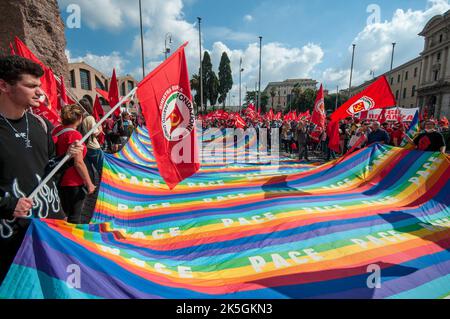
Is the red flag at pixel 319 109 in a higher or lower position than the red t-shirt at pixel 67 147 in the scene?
higher

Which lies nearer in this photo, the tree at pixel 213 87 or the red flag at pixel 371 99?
the red flag at pixel 371 99

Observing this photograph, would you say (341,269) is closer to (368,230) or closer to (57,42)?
(368,230)

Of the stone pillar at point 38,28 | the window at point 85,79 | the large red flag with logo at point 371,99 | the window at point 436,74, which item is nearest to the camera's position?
the large red flag with logo at point 371,99

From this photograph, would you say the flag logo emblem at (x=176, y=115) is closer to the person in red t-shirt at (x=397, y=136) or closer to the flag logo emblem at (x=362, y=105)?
the flag logo emblem at (x=362, y=105)

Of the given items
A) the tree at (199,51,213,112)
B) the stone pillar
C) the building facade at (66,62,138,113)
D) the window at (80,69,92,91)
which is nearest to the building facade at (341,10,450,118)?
the tree at (199,51,213,112)

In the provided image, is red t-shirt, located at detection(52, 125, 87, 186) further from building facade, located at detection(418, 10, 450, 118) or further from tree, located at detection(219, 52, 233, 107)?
tree, located at detection(219, 52, 233, 107)

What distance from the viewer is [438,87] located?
5109 centimetres

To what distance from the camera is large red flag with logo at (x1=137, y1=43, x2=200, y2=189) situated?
10.5 ft

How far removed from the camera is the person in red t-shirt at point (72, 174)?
3.01 m

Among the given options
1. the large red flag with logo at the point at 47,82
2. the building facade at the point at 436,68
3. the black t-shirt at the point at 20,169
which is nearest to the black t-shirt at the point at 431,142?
the black t-shirt at the point at 20,169

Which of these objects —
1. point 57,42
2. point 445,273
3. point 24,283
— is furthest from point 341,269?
point 57,42

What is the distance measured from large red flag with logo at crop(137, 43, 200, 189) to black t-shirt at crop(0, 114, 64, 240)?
4.43 ft

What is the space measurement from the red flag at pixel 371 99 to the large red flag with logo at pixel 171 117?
5754 millimetres

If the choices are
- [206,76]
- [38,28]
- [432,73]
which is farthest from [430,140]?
[432,73]
